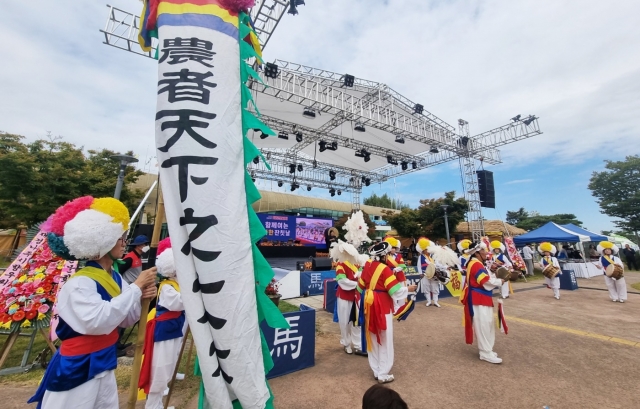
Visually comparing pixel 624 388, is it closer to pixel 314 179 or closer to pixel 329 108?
pixel 329 108

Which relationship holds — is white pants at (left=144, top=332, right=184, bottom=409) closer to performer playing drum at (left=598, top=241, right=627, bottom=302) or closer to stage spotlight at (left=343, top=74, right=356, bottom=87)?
performer playing drum at (left=598, top=241, right=627, bottom=302)

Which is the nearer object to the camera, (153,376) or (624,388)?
(153,376)

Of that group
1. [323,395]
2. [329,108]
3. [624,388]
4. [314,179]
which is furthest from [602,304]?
[314,179]

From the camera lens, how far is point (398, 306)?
3.81m

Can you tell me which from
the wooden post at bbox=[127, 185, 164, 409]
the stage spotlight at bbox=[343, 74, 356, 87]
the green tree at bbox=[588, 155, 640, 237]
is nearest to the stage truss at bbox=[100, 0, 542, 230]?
the stage spotlight at bbox=[343, 74, 356, 87]

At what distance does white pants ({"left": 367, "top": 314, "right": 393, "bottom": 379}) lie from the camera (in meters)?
3.50

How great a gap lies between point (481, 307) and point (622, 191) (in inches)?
1105

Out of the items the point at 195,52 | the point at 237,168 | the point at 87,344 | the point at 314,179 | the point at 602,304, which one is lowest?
the point at 602,304

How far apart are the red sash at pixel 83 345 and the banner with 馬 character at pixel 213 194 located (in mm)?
675

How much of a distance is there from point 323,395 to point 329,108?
979 centimetres

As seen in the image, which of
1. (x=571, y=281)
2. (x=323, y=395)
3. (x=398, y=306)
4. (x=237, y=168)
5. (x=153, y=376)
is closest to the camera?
(x=237, y=168)

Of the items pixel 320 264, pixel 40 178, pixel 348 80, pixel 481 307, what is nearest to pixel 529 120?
pixel 348 80

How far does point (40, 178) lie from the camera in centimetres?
1089

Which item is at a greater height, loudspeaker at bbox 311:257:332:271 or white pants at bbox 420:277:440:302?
loudspeaker at bbox 311:257:332:271
